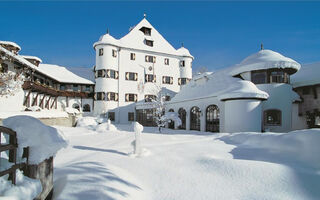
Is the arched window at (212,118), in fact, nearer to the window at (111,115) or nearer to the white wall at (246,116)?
the white wall at (246,116)

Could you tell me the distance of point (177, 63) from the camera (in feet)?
112

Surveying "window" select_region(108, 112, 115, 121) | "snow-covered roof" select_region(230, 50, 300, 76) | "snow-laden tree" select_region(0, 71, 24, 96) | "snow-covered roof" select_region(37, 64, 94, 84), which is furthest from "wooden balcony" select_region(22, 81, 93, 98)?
"snow-covered roof" select_region(230, 50, 300, 76)

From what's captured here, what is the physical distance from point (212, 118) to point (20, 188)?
52.9ft

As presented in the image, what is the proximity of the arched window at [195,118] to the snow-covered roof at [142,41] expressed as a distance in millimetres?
17575

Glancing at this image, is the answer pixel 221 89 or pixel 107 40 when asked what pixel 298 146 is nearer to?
pixel 221 89

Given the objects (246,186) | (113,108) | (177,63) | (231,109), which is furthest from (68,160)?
(177,63)

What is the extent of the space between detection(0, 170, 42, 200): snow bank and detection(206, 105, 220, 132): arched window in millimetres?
15542

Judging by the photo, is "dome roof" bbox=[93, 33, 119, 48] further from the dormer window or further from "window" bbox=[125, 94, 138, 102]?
"window" bbox=[125, 94, 138, 102]

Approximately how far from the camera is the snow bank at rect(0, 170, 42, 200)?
7.93 ft

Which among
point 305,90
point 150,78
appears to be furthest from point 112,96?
point 305,90

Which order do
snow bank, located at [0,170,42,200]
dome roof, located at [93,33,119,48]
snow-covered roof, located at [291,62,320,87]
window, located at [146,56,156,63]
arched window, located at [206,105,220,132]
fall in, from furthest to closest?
window, located at [146,56,156,63] → dome roof, located at [93,33,119,48] → snow-covered roof, located at [291,62,320,87] → arched window, located at [206,105,220,132] → snow bank, located at [0,170,42,200]

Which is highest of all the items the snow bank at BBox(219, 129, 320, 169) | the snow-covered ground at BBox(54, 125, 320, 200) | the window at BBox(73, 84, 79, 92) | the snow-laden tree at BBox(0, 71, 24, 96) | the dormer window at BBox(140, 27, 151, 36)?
the dormer window at BBox(140, 27, 151, 36)

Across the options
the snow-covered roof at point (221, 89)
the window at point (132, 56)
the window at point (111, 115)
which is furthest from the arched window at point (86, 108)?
the snow-covered roof at point (221, 89)

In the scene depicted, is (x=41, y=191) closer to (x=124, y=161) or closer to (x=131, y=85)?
Result: (x=124, y=161)
